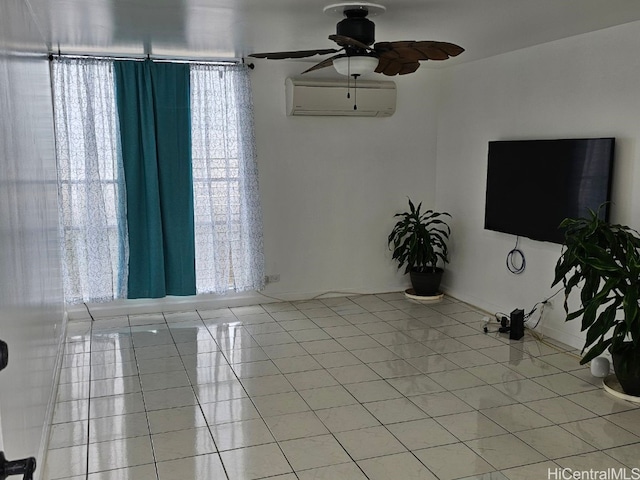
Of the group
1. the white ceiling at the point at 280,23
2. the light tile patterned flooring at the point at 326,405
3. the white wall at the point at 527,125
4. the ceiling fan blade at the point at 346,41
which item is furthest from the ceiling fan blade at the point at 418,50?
the light tile patterned flooring at the point at 326,405

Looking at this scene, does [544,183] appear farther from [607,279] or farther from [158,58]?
[158,58]

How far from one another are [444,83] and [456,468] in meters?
4.29

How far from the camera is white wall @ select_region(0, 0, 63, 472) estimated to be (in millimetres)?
2205

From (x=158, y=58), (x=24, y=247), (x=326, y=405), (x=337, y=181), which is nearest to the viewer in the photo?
(x=24, y=247)

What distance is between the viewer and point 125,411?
357 centimetres

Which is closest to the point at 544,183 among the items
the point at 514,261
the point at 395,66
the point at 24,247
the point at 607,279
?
the point at 514,261

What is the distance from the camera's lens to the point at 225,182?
5617mm

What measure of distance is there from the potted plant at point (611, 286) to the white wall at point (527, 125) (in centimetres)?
49

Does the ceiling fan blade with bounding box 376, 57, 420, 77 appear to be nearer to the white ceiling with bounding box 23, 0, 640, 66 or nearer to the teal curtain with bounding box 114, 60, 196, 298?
the white ceiling with bounding box 23, 0, 640, 66

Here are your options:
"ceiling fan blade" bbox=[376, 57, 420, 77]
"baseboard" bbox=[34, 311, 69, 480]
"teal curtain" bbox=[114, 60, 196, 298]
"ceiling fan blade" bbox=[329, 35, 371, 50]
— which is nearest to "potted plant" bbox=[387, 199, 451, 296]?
"teal curtain" bbox=[114, 60, 196, 298]

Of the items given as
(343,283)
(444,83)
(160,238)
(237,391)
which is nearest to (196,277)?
(160,238)

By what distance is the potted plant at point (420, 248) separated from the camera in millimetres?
5902

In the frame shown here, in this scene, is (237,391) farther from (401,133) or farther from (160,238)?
(401,133)

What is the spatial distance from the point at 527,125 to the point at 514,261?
1.17m
